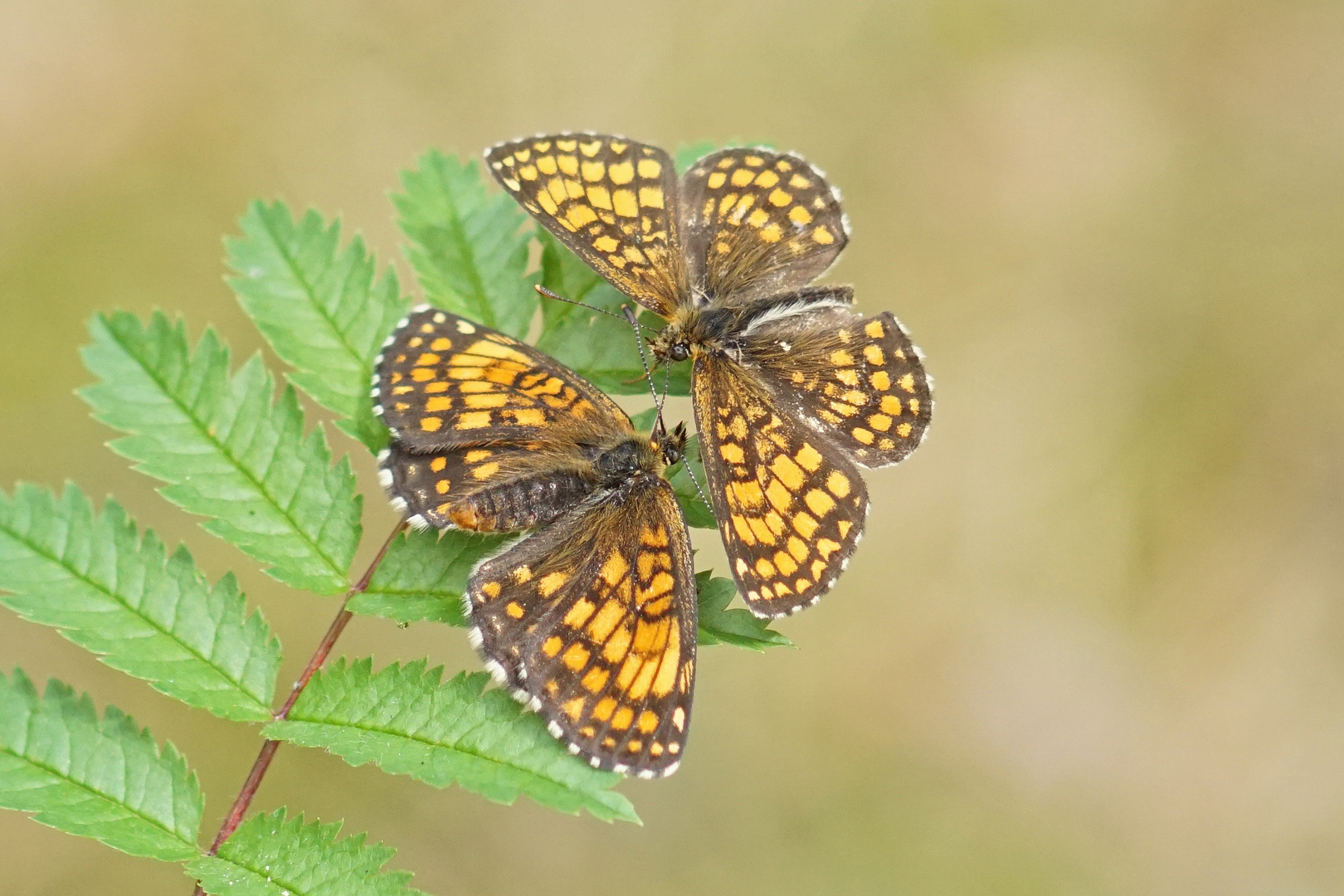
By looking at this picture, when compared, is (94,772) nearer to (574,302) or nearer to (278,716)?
(278,716)

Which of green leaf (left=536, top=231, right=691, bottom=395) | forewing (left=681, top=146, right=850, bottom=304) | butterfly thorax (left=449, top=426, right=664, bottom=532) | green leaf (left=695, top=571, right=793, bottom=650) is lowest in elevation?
green leaf (left=695, top=571, right=793, bottom=650)

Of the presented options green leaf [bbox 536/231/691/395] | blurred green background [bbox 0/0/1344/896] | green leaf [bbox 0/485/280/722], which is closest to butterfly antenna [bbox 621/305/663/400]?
green leaf [bbox 536/231/691/395]

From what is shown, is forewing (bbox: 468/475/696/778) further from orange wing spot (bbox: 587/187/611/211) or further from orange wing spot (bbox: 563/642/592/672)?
orange wing spot (bbox: 587/187/611/211)

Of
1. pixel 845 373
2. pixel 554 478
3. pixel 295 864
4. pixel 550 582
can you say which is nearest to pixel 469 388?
pixel 554 478

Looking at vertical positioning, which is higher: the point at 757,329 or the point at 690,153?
the point at 690,153

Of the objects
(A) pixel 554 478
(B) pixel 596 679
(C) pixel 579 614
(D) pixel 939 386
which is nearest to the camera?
(B) pixel 596 679

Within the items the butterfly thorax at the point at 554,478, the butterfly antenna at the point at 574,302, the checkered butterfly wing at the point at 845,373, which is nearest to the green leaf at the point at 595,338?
the butterfly antenna at the point at 574,302
